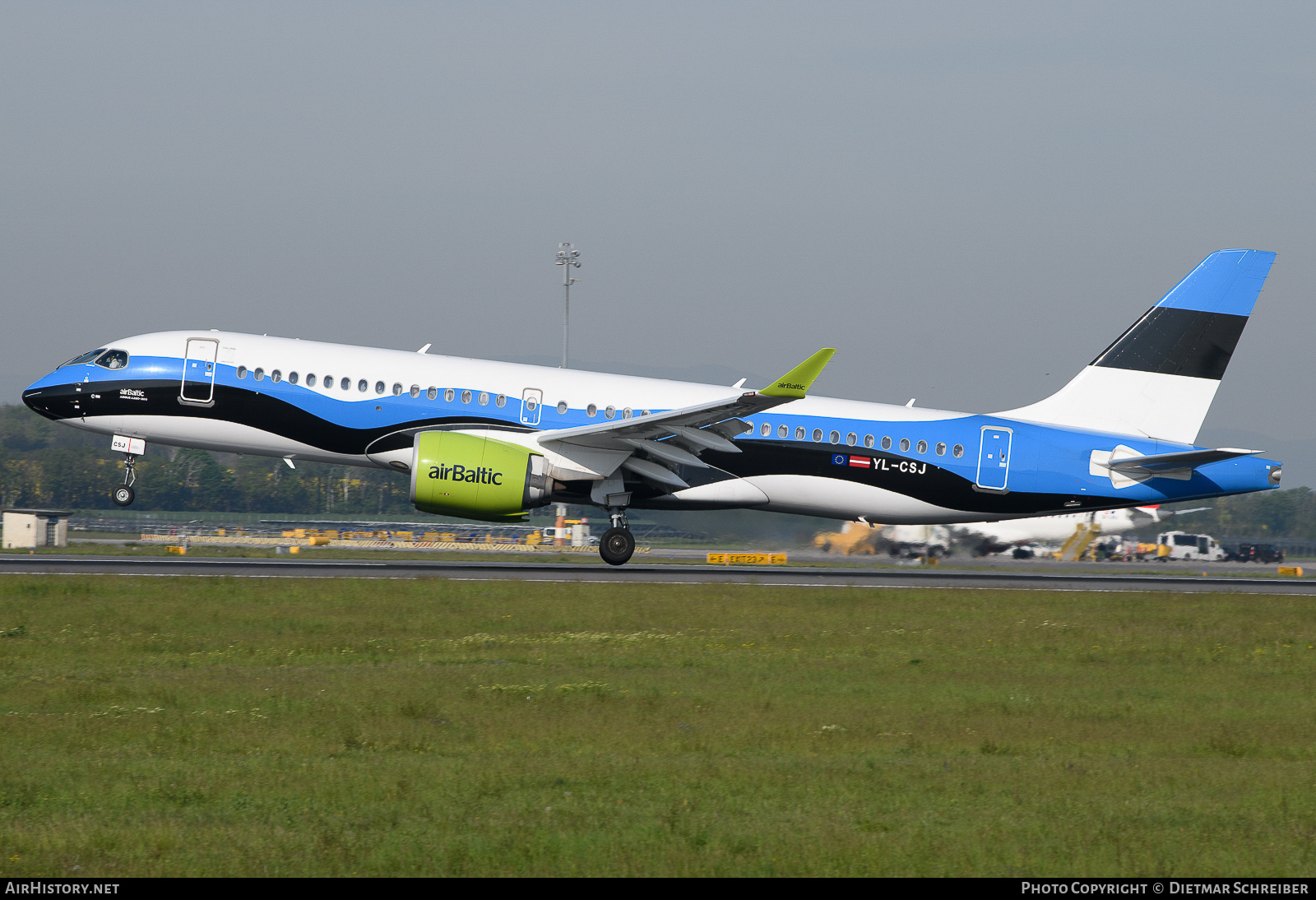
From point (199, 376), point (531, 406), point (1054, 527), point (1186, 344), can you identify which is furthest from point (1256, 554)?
point (199, 376)

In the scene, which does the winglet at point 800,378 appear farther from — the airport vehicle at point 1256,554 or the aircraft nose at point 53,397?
the airport vehicle at point 1256,554

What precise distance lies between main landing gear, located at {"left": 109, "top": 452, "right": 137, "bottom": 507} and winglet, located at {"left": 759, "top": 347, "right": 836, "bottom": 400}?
14.8 m

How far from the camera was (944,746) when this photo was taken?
11438 millimetres

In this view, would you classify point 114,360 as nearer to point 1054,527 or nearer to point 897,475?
point 897,475

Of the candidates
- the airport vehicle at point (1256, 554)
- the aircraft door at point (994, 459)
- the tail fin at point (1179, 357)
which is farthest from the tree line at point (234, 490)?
the tail fin at point (1179, 357)

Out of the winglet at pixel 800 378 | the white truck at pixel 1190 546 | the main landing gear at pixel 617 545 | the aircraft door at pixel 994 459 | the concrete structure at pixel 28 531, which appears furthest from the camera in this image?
the white truck at pixel 1190 546

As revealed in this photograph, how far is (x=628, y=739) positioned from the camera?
11414mm

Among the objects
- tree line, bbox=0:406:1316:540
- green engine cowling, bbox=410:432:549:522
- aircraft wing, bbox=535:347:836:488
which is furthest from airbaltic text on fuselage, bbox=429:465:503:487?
tree line, bbox=0:406:1316:540

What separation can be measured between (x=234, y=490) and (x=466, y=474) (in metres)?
67.3

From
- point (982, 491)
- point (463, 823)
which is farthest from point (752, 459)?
point (463, 823)

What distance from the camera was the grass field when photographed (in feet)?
25.7

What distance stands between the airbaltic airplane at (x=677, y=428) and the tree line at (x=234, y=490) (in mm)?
54264

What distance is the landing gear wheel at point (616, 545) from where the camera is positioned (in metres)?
28.6

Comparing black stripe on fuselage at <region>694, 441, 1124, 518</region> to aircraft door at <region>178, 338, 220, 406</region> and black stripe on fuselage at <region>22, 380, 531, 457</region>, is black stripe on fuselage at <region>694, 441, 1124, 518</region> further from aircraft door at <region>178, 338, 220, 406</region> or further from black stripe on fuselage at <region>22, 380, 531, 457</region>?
aircraft door at <region>178, 338, 220, 406</region>
